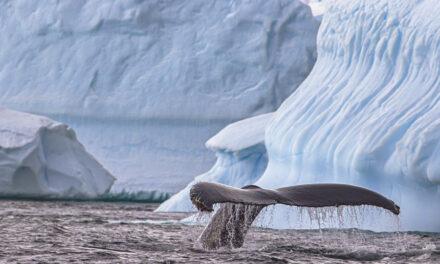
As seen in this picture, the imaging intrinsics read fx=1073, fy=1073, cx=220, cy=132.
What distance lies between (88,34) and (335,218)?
11057mm

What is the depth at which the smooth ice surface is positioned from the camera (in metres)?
15.1

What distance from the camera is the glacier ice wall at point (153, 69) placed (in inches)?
723

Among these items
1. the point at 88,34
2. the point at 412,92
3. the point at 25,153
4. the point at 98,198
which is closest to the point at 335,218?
the point at 412,92

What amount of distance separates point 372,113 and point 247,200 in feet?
14.0

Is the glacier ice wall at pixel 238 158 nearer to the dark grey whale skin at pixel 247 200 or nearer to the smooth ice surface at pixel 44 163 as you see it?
the smooth ice surface at pixel 44 163

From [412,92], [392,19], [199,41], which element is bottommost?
[412,92]

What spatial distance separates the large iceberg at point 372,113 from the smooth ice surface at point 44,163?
5.06m

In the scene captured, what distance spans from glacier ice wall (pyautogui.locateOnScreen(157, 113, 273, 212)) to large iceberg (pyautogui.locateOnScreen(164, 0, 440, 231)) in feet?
6.04

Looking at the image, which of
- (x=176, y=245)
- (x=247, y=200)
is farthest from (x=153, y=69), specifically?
(x=247, y=200)

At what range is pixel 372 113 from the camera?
31.0 ft

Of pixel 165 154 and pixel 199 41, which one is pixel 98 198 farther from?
pixel 199 41

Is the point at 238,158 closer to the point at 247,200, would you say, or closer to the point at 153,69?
the point at 153,69

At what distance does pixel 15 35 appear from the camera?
19.6m

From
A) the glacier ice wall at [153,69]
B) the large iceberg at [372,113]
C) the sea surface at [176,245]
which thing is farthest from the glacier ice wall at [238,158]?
the glacier ice wall at [153,69]
